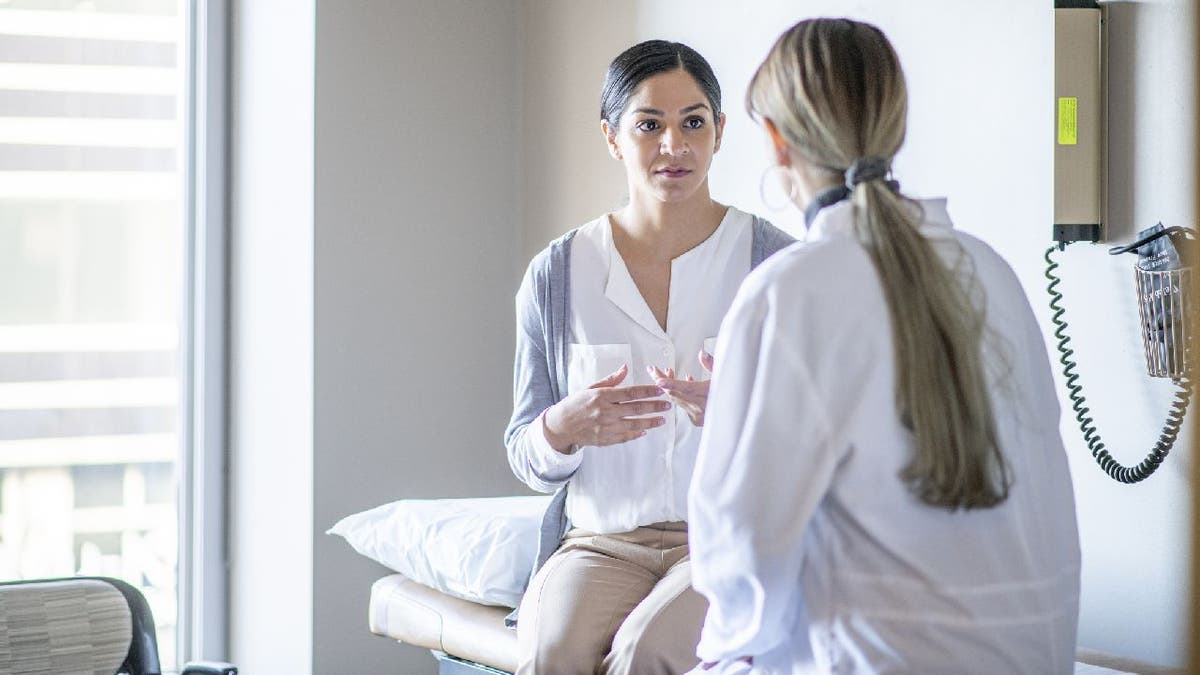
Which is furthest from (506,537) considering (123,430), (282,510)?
(123,430)

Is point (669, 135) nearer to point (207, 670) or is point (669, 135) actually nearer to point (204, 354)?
point (207, 670)

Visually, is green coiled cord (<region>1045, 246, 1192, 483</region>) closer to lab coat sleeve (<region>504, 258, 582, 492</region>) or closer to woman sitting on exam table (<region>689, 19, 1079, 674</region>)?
woman sitting on exam table (<region>689, 19, 1079, 674</region>)

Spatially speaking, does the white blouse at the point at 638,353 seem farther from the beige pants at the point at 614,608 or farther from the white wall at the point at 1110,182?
the white wall at the point at 1110,182

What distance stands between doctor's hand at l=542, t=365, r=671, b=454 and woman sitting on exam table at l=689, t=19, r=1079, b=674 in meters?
0.65

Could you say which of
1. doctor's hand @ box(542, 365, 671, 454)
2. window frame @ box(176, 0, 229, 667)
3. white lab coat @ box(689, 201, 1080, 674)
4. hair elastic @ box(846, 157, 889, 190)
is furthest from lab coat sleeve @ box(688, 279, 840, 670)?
window frame @ box(176, 0, 229, 667)

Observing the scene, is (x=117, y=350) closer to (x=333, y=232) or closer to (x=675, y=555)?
(x=333, y=232)

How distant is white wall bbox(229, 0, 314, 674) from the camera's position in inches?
135

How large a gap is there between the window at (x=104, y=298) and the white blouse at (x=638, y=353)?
1840mm

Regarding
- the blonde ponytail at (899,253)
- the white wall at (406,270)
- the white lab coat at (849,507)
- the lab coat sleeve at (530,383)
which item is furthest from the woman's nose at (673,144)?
the white wall at (406,270)

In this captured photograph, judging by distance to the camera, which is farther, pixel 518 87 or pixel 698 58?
pixel 518 87

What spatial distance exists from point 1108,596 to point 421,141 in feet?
7.14

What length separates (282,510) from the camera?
352 centimetres

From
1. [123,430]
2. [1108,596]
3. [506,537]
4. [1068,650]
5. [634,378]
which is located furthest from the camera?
[123,430]

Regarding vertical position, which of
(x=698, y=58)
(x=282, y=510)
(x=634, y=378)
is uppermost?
(x=698, y=58)
